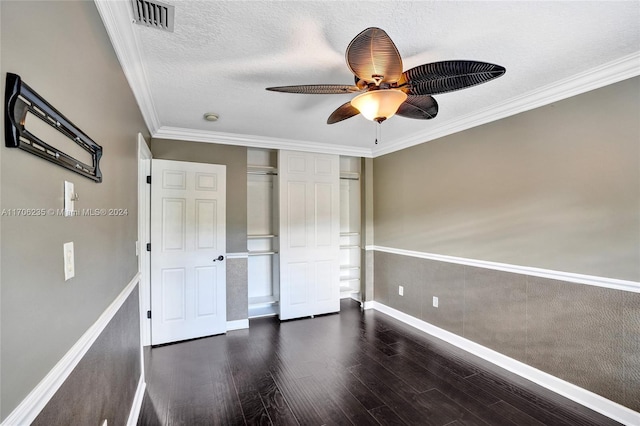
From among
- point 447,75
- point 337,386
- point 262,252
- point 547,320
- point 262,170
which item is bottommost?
point 337,386

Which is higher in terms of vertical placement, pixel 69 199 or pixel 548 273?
pixel 69 199

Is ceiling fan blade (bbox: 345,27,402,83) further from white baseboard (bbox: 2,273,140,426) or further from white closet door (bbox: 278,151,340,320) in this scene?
white closet door (bbox: 278,151,340,320)

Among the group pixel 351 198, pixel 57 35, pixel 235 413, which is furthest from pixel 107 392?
pixel 351 198

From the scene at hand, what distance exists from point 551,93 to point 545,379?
238 cm

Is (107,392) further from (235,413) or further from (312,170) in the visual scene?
(312,170)

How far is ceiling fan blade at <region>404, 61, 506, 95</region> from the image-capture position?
1.53 m

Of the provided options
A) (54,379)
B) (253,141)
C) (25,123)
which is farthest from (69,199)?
(253,141)

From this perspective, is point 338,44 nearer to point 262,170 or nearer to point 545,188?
point 545,188

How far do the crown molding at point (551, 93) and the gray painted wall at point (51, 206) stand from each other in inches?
121

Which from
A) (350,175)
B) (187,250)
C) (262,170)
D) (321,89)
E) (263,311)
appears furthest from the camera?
(350,175)

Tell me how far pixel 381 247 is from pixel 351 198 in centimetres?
100

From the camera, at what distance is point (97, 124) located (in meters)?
1.38

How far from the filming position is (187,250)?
350cm

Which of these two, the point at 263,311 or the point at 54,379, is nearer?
the point at 54,379
